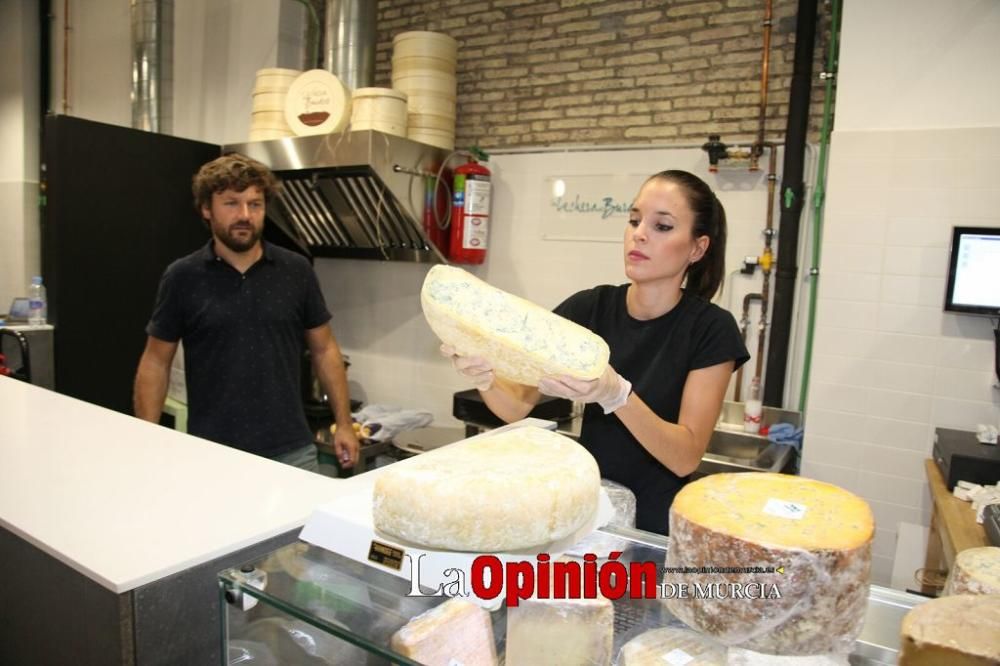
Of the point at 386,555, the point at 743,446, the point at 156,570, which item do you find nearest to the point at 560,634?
the point at 386,555

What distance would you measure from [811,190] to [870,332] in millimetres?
755

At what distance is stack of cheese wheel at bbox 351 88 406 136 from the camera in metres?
3.76

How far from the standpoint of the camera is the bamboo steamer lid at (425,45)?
394cm

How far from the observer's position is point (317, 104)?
3.97m

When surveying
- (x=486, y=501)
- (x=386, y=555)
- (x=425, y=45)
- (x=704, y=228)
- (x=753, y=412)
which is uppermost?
(x=425, y=45)

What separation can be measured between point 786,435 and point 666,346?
6.04 feet

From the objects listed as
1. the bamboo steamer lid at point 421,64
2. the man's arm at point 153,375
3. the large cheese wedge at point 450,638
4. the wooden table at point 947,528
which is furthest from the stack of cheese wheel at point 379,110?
the large cheese wedge at point 450,638

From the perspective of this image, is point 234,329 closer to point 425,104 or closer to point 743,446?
point 425,104

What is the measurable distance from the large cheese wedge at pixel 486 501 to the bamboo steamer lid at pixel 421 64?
3525 millimetres

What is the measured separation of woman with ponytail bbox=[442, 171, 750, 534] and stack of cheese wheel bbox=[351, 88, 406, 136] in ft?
8.01

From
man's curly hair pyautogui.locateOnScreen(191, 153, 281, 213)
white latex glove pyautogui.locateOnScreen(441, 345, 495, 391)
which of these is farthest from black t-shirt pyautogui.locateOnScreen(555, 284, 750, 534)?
man's curly hair pyautogui.locateOnScreen(191, 153, 281, 213)

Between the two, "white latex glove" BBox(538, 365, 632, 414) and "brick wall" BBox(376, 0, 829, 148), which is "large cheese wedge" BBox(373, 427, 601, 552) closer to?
"white latex glove" BBox(538, 365, 632, 414)

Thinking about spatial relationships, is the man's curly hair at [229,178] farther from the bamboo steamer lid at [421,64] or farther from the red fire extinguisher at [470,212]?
→ the bamboo steamer lid at [421,64]

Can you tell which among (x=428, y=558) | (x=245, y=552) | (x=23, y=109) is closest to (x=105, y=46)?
(x=23, y=109)
